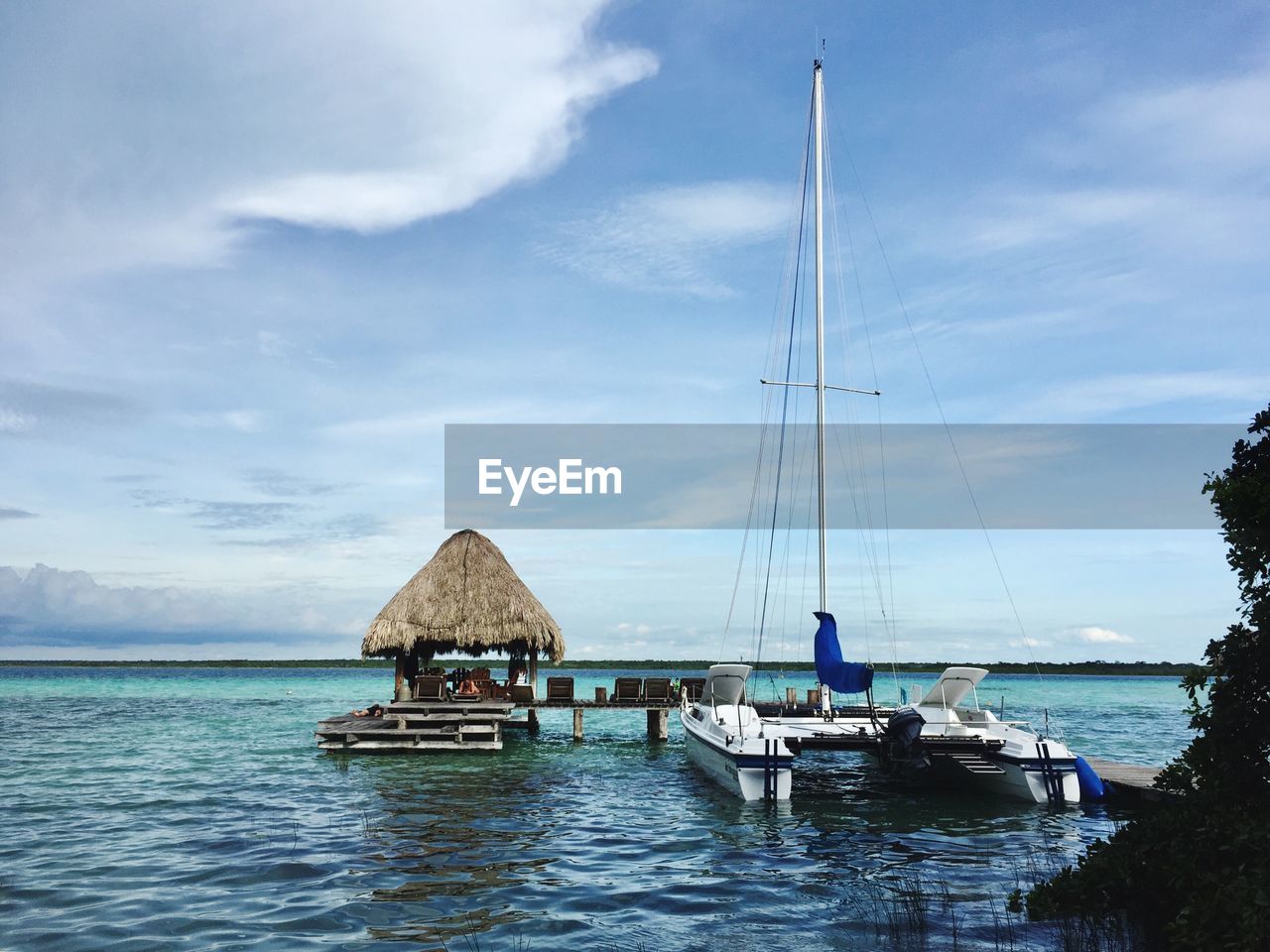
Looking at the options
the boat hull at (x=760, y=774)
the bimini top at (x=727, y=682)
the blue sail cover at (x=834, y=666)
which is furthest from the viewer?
the bimini top at (x=727, y=682)

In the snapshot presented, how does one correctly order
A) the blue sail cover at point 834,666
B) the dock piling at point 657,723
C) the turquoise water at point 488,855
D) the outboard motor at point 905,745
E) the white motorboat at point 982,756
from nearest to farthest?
the turquoise water at point 488,855
the white motorboat at point 982,756
the outboard motor at point 905,745
the blue sail cover at point 834,666
the dock piling at point 657,723

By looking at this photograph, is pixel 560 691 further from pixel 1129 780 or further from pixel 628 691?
pixel 1129 780

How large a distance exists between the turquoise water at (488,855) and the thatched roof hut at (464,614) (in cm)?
513

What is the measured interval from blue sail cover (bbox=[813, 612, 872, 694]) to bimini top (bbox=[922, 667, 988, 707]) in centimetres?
248

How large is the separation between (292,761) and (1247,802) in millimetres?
23162

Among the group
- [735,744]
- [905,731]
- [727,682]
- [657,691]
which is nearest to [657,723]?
[657,691]

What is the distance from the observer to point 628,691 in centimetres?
Answer: 3117

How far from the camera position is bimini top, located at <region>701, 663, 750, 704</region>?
936 inches

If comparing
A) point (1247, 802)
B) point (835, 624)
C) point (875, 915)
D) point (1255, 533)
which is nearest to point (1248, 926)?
point (1247, 802)

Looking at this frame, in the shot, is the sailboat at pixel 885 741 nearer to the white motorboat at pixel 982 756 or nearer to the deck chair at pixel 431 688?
the white motorboat at pixel 982 756

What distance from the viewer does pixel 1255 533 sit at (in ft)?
24.5

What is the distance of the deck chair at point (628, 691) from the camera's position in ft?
101

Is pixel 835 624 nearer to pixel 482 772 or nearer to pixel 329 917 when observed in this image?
pixel 482 772

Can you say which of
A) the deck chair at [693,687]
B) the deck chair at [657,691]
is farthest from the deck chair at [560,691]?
the deck chair at [693,687]
